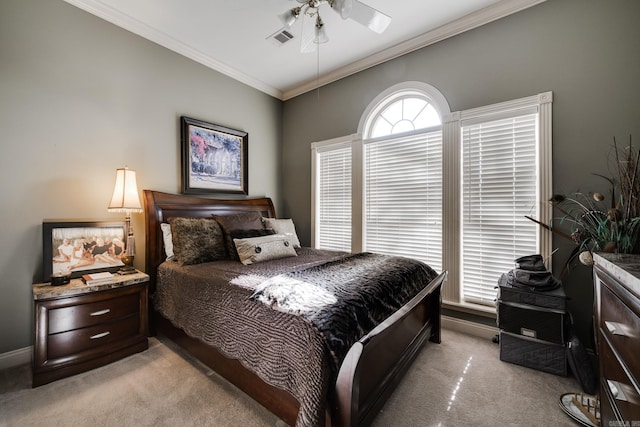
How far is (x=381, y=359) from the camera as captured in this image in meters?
1.56

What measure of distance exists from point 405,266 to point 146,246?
2461 mm

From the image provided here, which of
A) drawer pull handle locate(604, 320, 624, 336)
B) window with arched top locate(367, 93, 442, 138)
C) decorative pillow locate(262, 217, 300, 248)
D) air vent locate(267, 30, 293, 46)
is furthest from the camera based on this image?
decorative pillow locate(262, 217, 300, 248)

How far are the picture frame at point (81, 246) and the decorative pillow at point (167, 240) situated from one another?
12.4 inches

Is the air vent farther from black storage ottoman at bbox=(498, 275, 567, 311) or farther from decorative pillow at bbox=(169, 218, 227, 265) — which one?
black storage ottoman at bbox=(498, 275, 567, 311)

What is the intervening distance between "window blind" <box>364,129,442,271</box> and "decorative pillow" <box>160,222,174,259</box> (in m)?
2.22

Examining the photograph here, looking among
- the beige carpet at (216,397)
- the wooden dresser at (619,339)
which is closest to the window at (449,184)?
the beige carpet at (216,397)

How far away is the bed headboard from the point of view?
263 centimetres

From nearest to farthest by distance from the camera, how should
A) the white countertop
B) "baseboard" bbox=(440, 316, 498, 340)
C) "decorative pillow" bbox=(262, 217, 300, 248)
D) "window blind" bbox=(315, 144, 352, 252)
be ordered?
the white countertop
"baseboard" bbox=(440, 316, 498, 340)
"decorative pillow" bbox=(262, 217, 300, 248)
"window blind" bbox=(315, 144, 352, 252)

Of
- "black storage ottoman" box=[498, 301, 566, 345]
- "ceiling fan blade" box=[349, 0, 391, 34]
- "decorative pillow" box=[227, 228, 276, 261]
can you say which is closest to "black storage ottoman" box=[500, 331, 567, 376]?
"black storage ottoman" box=[498, 301, 566, 345]

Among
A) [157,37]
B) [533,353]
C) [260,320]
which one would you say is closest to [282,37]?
[157,37]

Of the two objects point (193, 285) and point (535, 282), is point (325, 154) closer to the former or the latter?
point (193, 285)

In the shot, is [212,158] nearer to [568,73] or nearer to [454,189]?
[454,189]

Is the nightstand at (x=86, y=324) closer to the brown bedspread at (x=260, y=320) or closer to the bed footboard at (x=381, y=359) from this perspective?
the brown bedspread at (x=260, y=320)

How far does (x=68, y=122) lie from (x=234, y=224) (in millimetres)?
1644
